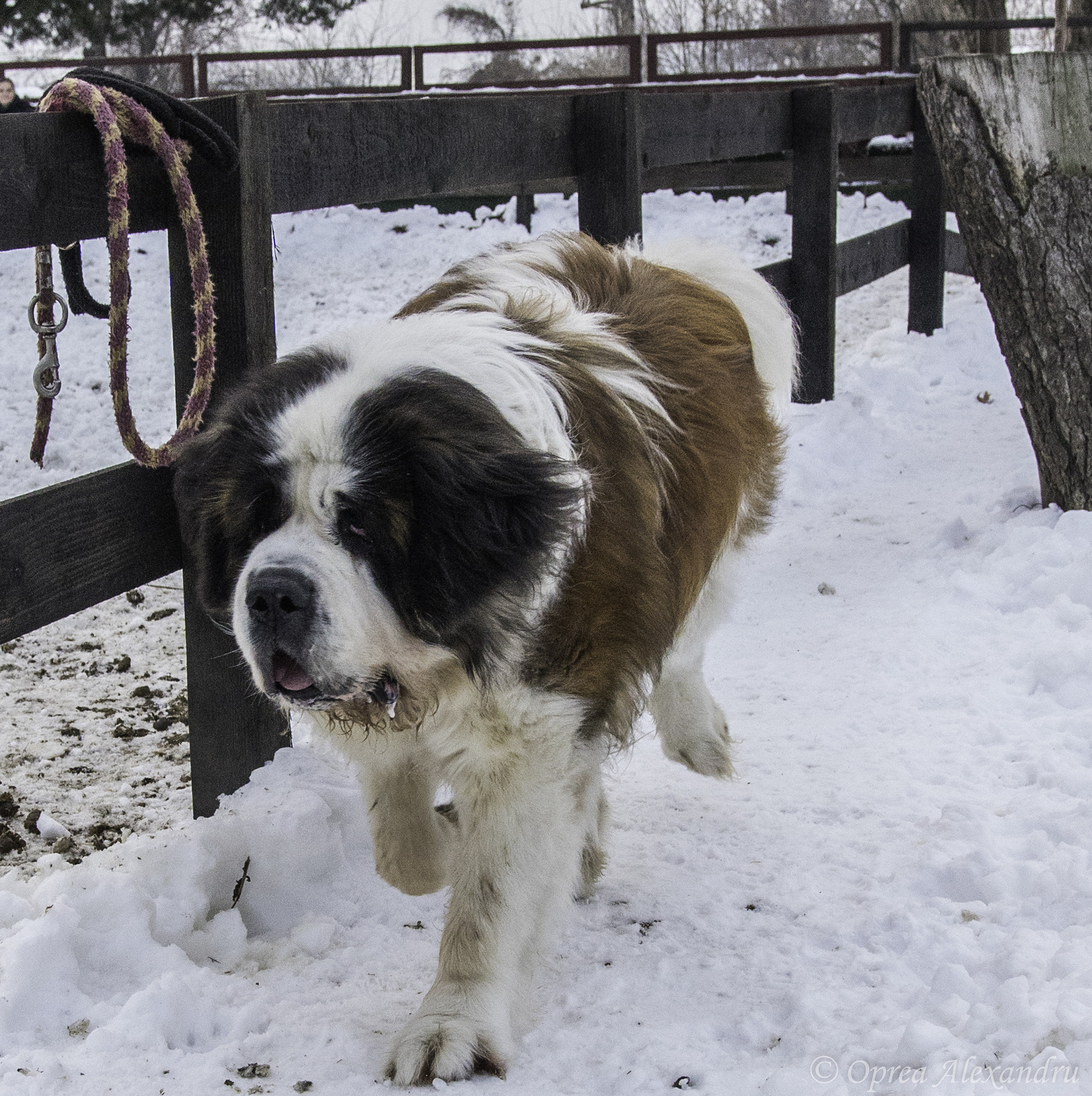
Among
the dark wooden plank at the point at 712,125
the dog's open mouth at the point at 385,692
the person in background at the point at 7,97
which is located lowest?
the dog's open mouth at the point at 385,692

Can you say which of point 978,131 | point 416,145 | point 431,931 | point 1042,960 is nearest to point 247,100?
point 416,145

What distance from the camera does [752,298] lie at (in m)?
3.40

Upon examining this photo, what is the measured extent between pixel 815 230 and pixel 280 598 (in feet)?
16.4

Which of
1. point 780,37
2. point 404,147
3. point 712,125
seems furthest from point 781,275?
point 780,37

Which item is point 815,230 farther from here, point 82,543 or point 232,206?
point 82,543

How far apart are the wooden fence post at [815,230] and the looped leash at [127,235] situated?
424cm

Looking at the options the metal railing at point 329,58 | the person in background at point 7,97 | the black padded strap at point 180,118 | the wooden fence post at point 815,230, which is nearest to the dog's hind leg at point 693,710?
the black padded strap at point 180,118

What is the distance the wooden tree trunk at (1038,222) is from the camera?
14.1ft

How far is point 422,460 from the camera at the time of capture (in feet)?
6.66

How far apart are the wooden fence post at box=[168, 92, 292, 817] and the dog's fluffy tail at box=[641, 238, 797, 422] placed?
1.03m

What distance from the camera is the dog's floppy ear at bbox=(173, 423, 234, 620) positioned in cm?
218

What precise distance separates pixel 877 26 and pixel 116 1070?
1642 centimetres

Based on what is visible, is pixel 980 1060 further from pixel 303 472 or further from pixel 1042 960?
pixel 303 472

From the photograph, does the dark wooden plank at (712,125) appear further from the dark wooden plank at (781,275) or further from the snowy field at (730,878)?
the snowy field at (730,878)
